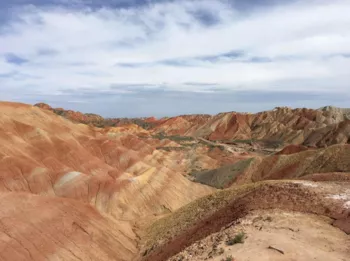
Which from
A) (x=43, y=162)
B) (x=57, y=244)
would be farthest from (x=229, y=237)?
(x=43, y=162)

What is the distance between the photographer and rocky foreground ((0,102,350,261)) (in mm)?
18358

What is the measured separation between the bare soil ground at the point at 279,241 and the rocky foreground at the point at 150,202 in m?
0.06

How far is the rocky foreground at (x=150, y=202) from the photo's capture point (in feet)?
60.2

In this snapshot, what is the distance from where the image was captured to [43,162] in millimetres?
45656

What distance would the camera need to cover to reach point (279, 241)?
15.8 m

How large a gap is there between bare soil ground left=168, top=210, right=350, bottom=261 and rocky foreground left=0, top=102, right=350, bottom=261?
2.2 inches

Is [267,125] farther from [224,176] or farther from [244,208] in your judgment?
[244,208]

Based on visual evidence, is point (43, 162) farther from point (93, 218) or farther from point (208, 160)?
point (208, 160)

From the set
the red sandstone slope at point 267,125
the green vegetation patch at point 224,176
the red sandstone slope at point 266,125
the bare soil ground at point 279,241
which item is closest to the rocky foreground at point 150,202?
the bare soil ground at point 279,241

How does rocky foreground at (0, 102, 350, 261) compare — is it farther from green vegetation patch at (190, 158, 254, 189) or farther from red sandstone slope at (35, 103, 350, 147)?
red sandstone slope at (35, 103, 350, 147)

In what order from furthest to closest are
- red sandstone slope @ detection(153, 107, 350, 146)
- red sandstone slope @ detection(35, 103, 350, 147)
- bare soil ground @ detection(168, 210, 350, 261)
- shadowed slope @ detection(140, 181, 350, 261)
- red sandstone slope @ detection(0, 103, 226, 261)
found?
1. red sandstone slope @ detection(153, 107, 350, 146)
2. red sandstone slope @ detection(35, 103, 350, 147)
3. red sandstone slope @ detection(0, 103, 226, 261)
4. shadowed slope @ detection(140, 181, 350, 261)
5. bare soil ground @ detection(168, 210, 350, 261)

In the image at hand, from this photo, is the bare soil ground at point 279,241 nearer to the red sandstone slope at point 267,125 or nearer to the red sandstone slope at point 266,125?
the red sandstone slope at point 267,125

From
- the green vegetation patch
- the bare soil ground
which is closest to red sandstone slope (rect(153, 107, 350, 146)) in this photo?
the green vegetation patch

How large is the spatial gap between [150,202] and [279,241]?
2907 centimetres
